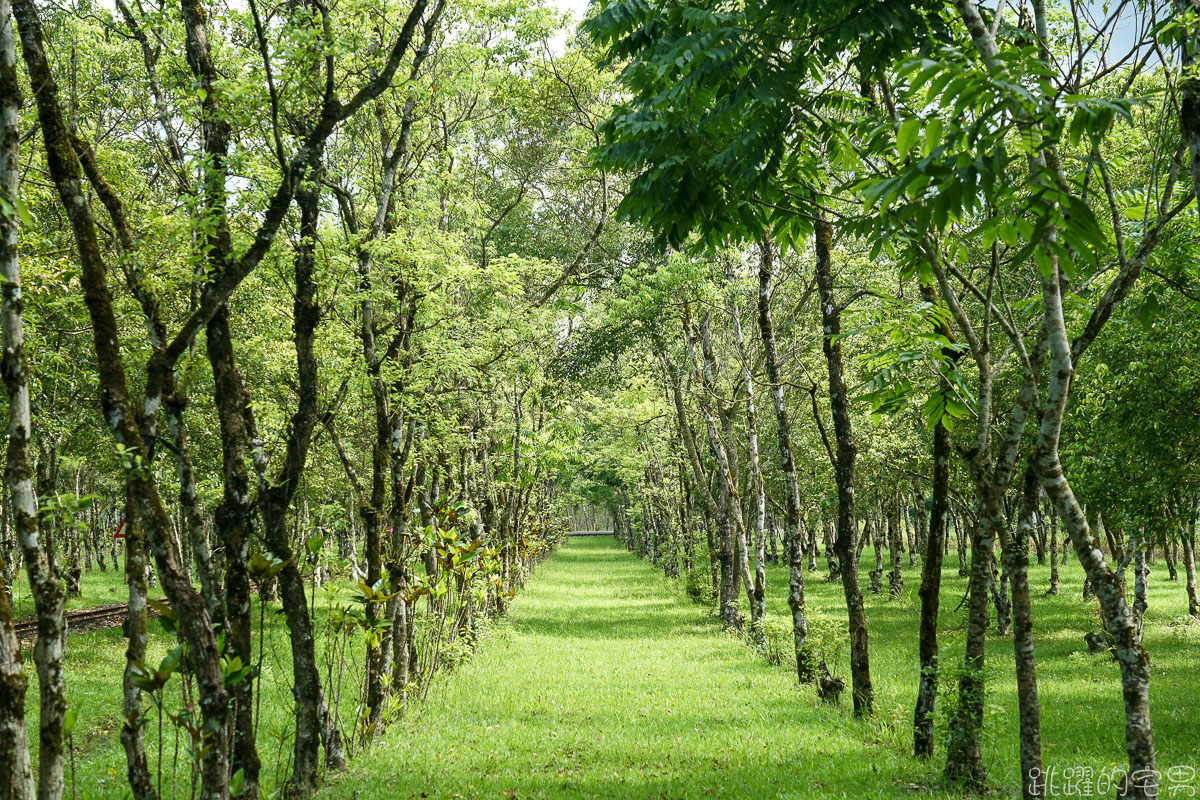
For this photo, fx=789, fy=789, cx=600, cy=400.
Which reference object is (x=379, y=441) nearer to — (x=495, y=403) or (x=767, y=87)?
(x=767, y=87)

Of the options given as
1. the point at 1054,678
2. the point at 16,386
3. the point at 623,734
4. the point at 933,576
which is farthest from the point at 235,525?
the point at 1054,678

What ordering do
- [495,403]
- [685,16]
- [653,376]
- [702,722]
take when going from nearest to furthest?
[685,16], [702,722], [495,403], [653,376]

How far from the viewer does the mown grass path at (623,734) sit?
8.35 meters

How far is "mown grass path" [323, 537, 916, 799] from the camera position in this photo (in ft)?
27.4

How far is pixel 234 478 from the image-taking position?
5699 millimetres

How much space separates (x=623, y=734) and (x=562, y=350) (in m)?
12.4

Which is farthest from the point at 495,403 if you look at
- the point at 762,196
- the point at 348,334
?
the point at 762,196

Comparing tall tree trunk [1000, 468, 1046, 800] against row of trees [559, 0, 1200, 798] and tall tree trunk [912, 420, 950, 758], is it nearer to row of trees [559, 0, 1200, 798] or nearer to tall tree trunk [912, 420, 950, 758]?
row of trees [559, 0, 1200, 798]

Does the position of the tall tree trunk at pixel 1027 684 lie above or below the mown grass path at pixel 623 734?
above

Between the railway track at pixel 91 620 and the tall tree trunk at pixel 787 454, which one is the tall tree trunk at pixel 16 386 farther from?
the railway track at pixel 91 620

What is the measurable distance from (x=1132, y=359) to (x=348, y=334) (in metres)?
11.0

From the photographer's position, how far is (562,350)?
21.5 metres

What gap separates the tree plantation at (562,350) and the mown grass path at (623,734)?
10 cm

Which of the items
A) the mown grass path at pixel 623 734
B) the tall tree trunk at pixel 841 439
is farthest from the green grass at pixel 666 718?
the tall tree trunk at pixel 841 439
